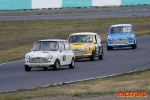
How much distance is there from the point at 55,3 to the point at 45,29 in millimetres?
21859

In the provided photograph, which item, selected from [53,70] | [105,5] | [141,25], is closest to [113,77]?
[53,70]

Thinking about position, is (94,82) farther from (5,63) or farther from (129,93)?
(5,63)

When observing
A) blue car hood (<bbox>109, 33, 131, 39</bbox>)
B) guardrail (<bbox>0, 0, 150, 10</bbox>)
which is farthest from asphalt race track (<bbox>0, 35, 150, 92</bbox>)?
guardrail (<bbox>0, 0, 150, 10</bbox>)

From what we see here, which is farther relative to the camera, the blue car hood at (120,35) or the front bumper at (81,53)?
the blue car hood at (120,35)

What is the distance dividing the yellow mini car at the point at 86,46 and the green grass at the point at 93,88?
841 cm

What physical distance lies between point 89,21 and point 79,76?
37.8m

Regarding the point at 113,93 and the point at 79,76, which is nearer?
the point at 113,93

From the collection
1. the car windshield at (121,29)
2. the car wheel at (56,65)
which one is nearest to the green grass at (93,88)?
the car wheel at (56,65)

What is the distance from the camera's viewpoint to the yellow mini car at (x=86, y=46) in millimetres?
28500

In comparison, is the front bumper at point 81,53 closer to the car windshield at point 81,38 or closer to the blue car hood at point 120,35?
the car windshield at point 81,38

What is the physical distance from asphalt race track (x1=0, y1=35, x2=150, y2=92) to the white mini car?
0.96ft

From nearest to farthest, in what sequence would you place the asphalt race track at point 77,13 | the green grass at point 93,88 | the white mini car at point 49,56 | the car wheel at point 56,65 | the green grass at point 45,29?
1. the green grass at point 93,88
2. the white mini car at point 49,56
3. the car wheel at point 56,65
4. the green grass at point 45,29
5. the asphalt race track at point 77,13

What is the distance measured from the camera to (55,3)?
73625mm

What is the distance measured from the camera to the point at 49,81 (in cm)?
1955
